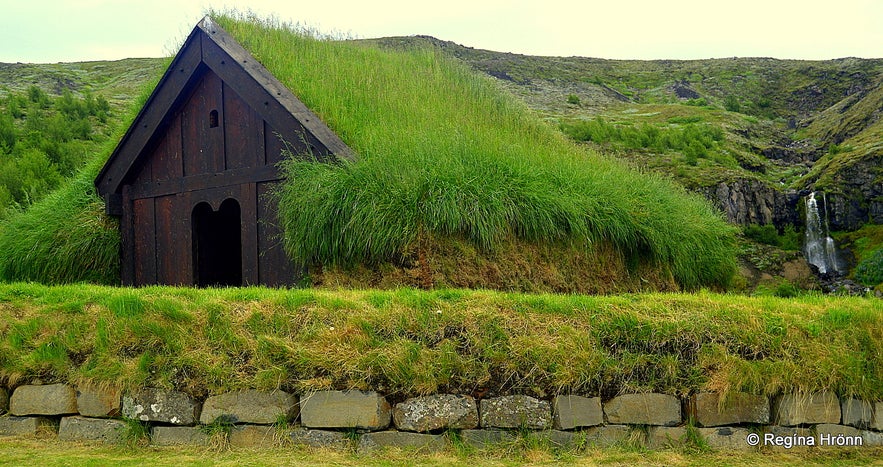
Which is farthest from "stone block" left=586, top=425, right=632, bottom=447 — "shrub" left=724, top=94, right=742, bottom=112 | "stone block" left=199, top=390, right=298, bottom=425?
"shrub" left=724, top=94, right=742, bottom=112

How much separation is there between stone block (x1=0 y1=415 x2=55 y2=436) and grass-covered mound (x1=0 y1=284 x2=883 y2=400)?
0.35 meters

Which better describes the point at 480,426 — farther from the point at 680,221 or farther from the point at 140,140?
the point at 140,140

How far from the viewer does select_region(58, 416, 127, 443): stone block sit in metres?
6.29

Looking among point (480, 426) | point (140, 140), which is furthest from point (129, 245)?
point (480, 426)

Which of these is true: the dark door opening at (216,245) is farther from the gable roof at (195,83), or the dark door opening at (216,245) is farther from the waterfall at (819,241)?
the waterfall at (819,241)

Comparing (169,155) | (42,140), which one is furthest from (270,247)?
(42,140)

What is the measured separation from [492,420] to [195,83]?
7.49 m

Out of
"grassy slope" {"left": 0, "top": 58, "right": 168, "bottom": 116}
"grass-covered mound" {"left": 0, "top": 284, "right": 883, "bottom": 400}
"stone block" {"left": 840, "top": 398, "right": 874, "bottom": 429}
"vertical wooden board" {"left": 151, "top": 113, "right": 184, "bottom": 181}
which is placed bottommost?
"stone block" {"left": 840, "top": 398, "right": 874, "bottom": 429}

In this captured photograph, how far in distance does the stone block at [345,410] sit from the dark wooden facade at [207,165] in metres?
3.70

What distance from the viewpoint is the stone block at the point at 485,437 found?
231 inches

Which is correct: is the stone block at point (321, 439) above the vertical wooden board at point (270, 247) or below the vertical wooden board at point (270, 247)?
below

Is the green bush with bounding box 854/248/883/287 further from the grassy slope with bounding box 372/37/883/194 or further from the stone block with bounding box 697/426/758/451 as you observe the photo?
→ the stone block with bounding box 697/426/758/451

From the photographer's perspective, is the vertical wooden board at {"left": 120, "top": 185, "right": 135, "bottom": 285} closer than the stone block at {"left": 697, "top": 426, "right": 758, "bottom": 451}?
No

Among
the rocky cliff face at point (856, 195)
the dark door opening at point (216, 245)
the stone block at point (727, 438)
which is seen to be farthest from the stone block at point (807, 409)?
the rocky cliff face at point (856, 195)
